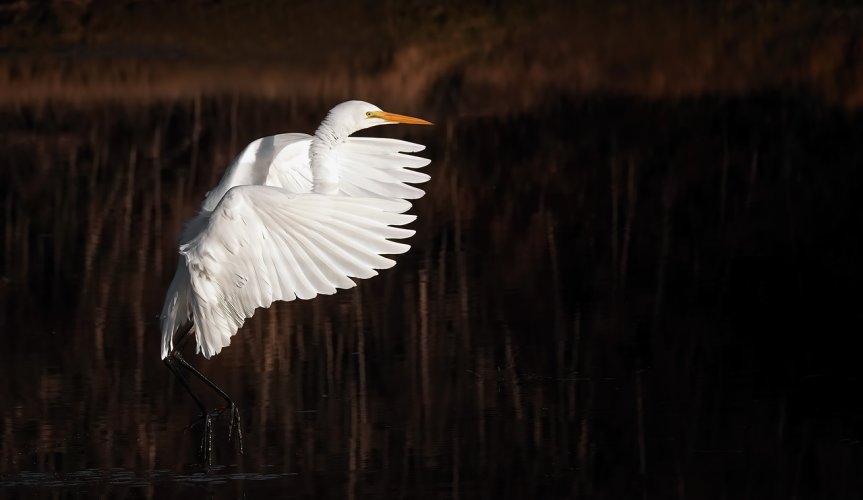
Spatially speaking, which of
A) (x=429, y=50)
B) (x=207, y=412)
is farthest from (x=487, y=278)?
(x=429, y=50)

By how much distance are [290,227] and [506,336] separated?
2.18 meters

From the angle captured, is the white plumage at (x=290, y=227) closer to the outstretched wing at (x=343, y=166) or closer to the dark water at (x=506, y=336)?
the outstretched wing at (x=343, y=166)

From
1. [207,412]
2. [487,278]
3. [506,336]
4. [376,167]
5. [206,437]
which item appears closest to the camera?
[206,437]

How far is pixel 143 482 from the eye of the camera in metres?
5.95

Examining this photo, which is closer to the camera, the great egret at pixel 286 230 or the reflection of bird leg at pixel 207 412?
the great egret at pixel 286 230

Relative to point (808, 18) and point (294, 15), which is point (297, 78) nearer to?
point (294, 15)

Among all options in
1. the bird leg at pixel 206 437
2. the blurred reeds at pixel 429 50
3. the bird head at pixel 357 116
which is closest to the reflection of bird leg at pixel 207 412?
the bird leg at pixel 206 437

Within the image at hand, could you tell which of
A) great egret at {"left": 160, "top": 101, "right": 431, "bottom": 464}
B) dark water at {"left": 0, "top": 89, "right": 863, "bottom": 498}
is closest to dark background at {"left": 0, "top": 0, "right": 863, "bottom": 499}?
dark water at {"left": 0, "top": 89, "right": 863, "bottom": 498}

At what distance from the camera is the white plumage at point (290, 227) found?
5574 millimetres

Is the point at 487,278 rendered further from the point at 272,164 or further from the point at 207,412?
the point at 207,412

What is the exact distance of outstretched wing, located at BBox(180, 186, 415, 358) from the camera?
5539 millimetres

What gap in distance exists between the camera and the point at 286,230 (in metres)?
5.79

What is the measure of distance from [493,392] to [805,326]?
1.79 metres

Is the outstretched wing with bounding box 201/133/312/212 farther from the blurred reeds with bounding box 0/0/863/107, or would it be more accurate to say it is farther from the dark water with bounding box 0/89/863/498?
the blurred reeds with bounding box 0/0/863/107
